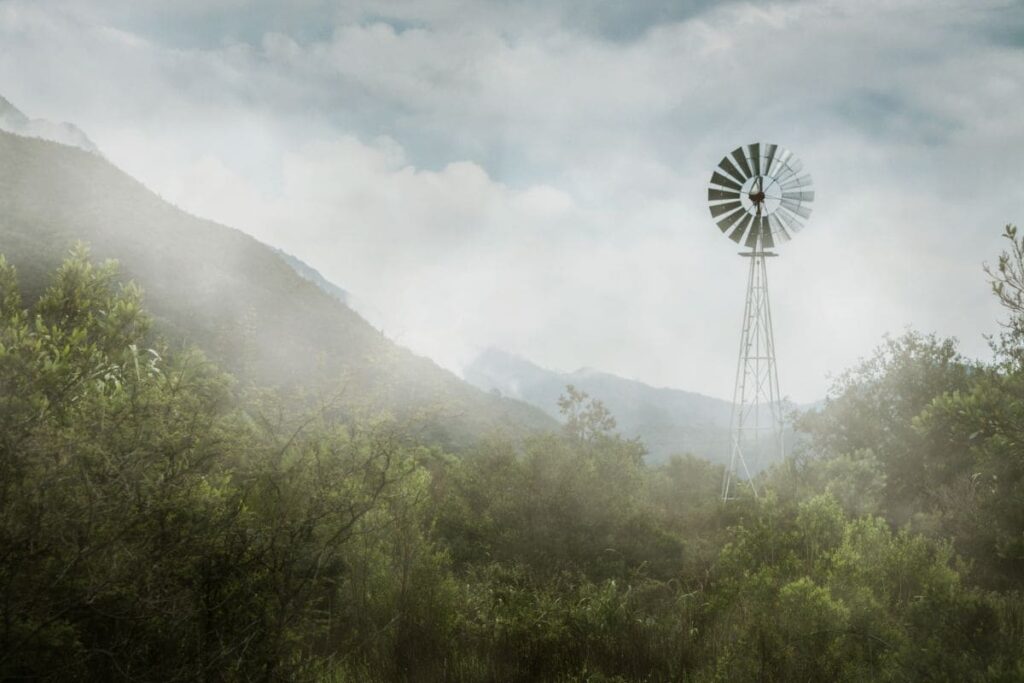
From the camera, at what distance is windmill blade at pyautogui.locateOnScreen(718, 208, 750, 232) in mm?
22031

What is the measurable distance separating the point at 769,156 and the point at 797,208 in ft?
7.27

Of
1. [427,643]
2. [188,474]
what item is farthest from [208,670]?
[427,643]

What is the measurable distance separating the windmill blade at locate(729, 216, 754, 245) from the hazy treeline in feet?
36.6

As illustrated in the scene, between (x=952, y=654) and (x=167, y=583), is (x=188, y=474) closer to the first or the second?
(x=167, y=583)

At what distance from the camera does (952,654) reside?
18.6 ft

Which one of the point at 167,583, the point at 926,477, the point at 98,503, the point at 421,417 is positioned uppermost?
the point at 926,477

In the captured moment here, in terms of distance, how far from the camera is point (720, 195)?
22.4 metres

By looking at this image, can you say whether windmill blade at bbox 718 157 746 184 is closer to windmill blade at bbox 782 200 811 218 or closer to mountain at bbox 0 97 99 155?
windmill blade at bbox 782 200 811 218

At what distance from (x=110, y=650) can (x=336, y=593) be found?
2.67 meters

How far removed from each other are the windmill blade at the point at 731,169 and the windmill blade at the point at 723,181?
0.19 m

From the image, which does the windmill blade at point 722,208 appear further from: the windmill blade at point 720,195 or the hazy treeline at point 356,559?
the hazy treeline at point 356,559

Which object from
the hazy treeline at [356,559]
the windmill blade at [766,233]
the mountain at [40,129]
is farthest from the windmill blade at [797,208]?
the mountain at [40,129]

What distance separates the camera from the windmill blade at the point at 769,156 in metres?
20.9

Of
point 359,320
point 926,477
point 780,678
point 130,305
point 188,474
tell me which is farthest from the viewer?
point 359,320
